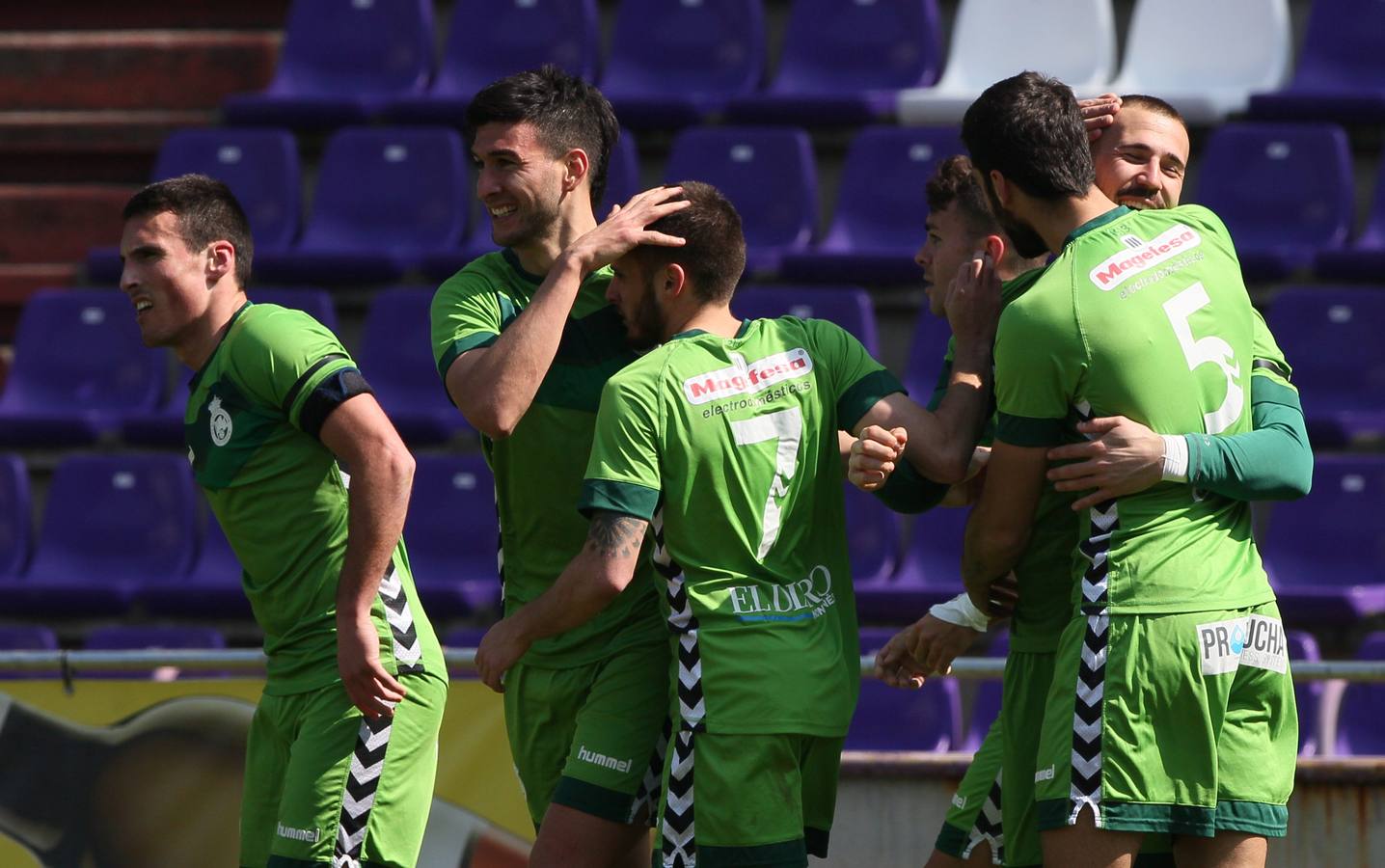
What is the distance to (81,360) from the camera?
8.95 meters

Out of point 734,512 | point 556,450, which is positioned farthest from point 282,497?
point 734,512

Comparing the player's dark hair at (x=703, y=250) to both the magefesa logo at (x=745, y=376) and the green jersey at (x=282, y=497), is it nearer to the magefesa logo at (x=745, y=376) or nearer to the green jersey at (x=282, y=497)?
the magefesa logo at (x=745, y=376)

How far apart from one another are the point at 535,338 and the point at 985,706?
3396mm

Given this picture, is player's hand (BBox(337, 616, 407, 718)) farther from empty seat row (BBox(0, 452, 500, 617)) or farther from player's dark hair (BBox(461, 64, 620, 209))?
empty seat row (BBox(0, 452, 500, 617))

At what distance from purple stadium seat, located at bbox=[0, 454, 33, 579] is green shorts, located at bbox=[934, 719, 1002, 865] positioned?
214 inches

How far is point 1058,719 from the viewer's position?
3.55 metres

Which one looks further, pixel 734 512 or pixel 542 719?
pixel 542 719

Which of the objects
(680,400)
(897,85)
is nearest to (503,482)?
(680,400)

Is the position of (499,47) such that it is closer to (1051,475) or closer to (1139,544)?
(1051,475)

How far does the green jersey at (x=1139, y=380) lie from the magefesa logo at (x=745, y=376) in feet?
1.47

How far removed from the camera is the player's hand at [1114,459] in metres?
3.46

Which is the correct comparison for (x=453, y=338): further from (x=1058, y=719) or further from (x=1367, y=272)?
(x=1367, y=272)

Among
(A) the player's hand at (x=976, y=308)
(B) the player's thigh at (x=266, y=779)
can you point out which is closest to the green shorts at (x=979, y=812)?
(A) the player's hand at (x=976, y=308)

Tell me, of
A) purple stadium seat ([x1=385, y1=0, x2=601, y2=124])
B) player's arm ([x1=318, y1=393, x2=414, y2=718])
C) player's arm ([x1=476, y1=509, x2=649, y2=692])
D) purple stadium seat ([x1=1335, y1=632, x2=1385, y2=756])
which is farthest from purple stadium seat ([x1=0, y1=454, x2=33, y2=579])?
purple stadium seat ([x1=1335, y1=632, x2=1385, y2=756])
